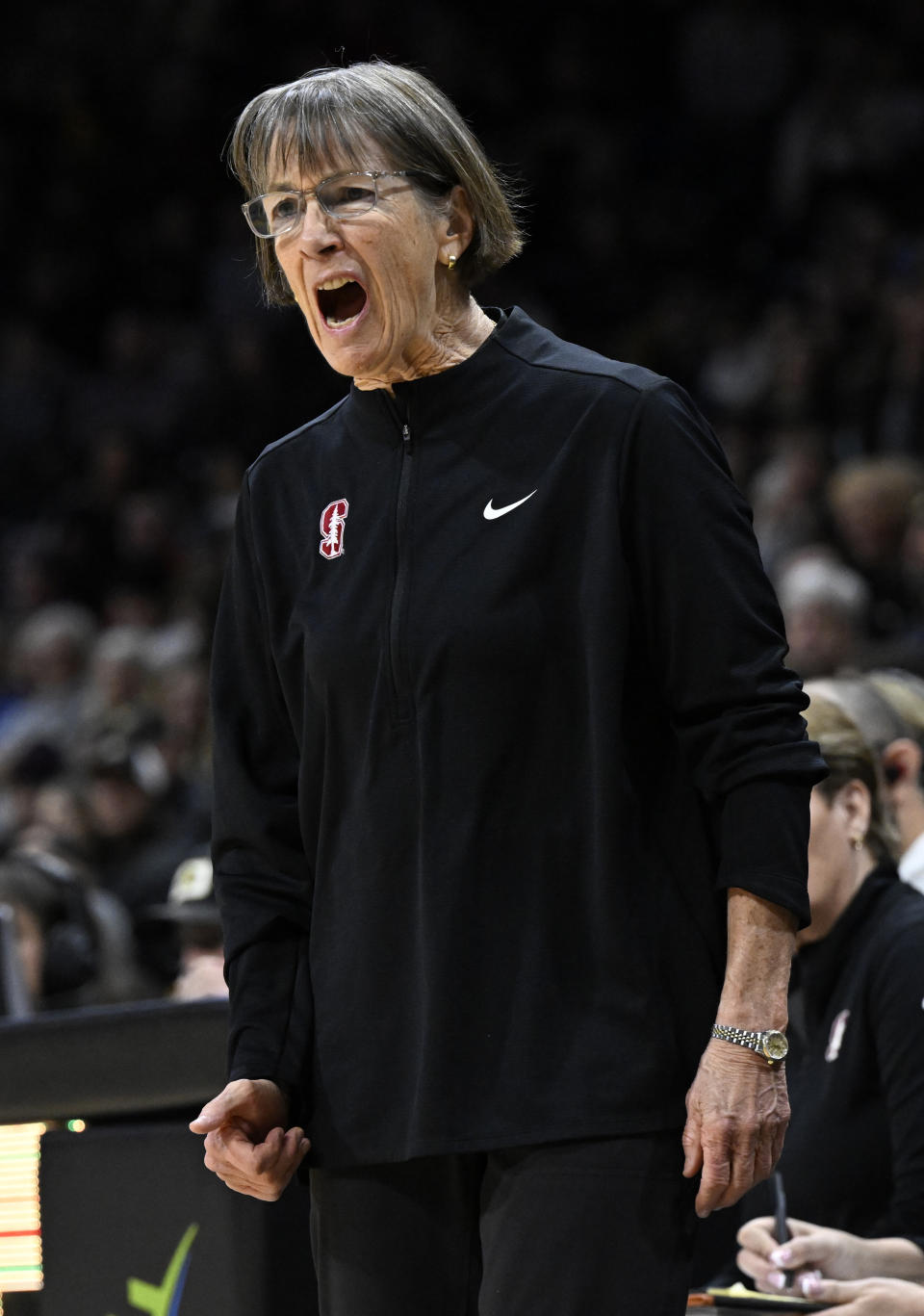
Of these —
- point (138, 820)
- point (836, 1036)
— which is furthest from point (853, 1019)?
point (138, 820)

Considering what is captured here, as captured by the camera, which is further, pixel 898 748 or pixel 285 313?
pixel 285 313

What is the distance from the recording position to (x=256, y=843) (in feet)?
6.63

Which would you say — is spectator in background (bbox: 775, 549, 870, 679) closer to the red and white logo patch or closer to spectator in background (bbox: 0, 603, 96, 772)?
spectator in background (bbox: 0, 603, 96, 772)

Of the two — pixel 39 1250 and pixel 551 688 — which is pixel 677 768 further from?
pixel 39 1250

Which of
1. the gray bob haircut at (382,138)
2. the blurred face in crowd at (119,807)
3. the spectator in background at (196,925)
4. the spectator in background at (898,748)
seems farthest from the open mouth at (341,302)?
the blurred face in crowd at (119,807)

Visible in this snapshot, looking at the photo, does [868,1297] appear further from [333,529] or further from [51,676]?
[51,676]

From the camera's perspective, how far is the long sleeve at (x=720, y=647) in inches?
68.8

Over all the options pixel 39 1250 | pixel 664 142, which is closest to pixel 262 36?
pixel 664 142

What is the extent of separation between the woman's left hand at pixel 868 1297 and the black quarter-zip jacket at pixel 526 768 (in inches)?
29.4

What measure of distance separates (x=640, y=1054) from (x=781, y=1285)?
840mm

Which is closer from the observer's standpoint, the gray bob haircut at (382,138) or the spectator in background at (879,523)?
the gray bob haircut at (382,138)

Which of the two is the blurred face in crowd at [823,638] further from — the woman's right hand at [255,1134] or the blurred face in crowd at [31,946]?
the woman's right hand at [255,1134]

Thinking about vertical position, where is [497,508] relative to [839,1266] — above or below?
above

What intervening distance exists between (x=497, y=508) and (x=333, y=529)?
20cm
